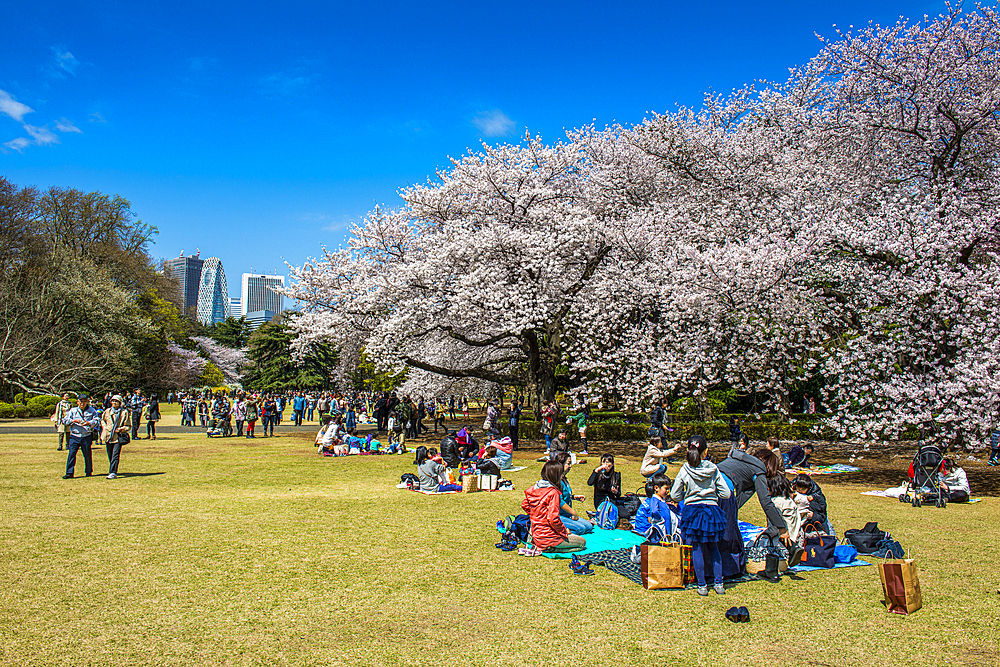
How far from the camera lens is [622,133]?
26031 millimetres

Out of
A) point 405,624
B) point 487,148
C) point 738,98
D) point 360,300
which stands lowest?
point 405,624

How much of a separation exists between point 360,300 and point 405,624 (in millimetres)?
18165

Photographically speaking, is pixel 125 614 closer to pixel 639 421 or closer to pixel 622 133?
pixel 639 421

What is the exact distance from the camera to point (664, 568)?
6.61m

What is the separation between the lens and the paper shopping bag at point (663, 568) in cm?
661

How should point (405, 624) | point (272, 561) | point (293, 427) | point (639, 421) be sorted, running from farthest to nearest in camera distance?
point (293, 427)
point (639, 421)
point (272, 561)
point (405, 624)

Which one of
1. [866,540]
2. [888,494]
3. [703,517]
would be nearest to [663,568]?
[703,517]

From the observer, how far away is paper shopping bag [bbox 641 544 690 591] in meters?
6.61

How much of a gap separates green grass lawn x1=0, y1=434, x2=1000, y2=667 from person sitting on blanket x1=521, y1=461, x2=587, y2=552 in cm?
30

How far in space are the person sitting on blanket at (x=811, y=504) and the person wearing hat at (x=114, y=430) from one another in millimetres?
12462

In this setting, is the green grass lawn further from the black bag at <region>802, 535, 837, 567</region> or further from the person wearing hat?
the person wearing hat

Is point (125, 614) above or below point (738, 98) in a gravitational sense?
below

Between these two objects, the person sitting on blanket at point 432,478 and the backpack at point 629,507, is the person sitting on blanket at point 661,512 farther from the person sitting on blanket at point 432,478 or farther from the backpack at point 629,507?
the person sitting on blanket at point 432,478

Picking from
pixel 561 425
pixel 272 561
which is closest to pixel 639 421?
pixel 561 425
